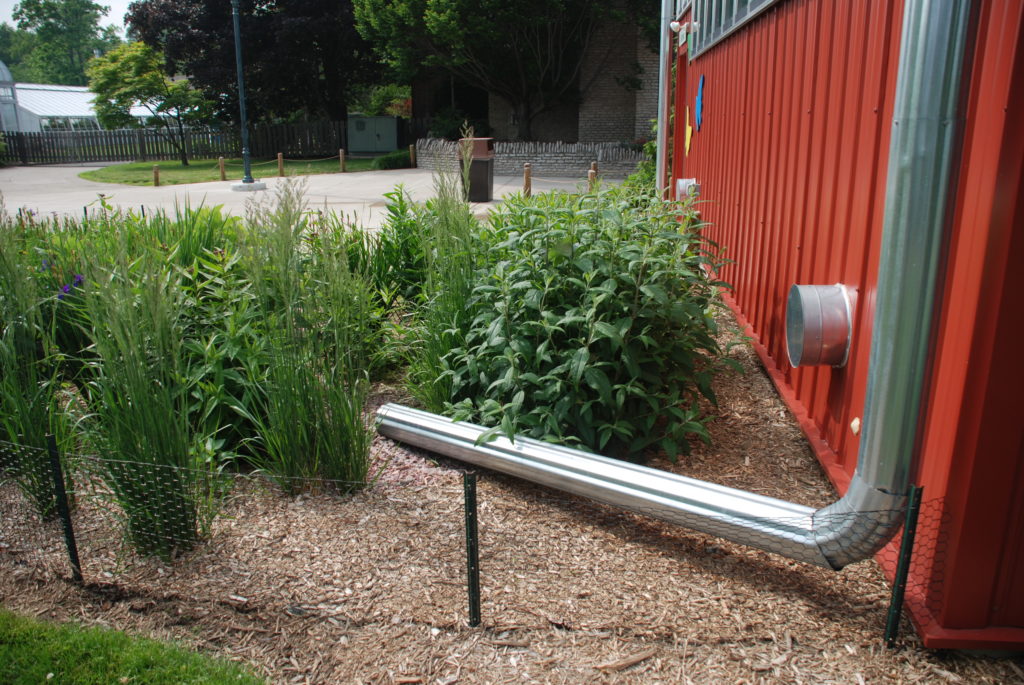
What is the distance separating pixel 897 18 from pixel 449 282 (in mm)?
2464

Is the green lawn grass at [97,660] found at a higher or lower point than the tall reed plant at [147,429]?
lower

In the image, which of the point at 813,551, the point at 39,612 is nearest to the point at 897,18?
the point at 813,551

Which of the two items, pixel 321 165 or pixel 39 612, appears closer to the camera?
pixel 39 612

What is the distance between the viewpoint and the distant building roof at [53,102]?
51094 mm

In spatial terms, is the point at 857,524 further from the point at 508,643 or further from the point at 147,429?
the point at 147,429

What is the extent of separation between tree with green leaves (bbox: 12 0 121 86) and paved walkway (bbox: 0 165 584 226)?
7491 cm

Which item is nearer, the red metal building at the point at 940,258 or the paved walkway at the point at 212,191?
the red metal building at the point at 940,258

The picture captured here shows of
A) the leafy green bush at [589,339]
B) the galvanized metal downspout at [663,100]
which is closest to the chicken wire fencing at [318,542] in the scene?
the leafy green bush at [589,339]

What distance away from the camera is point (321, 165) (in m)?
31.5

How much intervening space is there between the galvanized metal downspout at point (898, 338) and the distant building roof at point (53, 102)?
54965 millimetres

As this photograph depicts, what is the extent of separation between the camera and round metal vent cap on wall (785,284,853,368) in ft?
11.0

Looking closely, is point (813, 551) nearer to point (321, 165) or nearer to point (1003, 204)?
point (1003, 204)

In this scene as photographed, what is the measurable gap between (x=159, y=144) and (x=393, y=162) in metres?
14.1

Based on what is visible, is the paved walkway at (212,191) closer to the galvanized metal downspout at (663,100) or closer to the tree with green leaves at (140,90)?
the tree with green leaves at (140,90)
